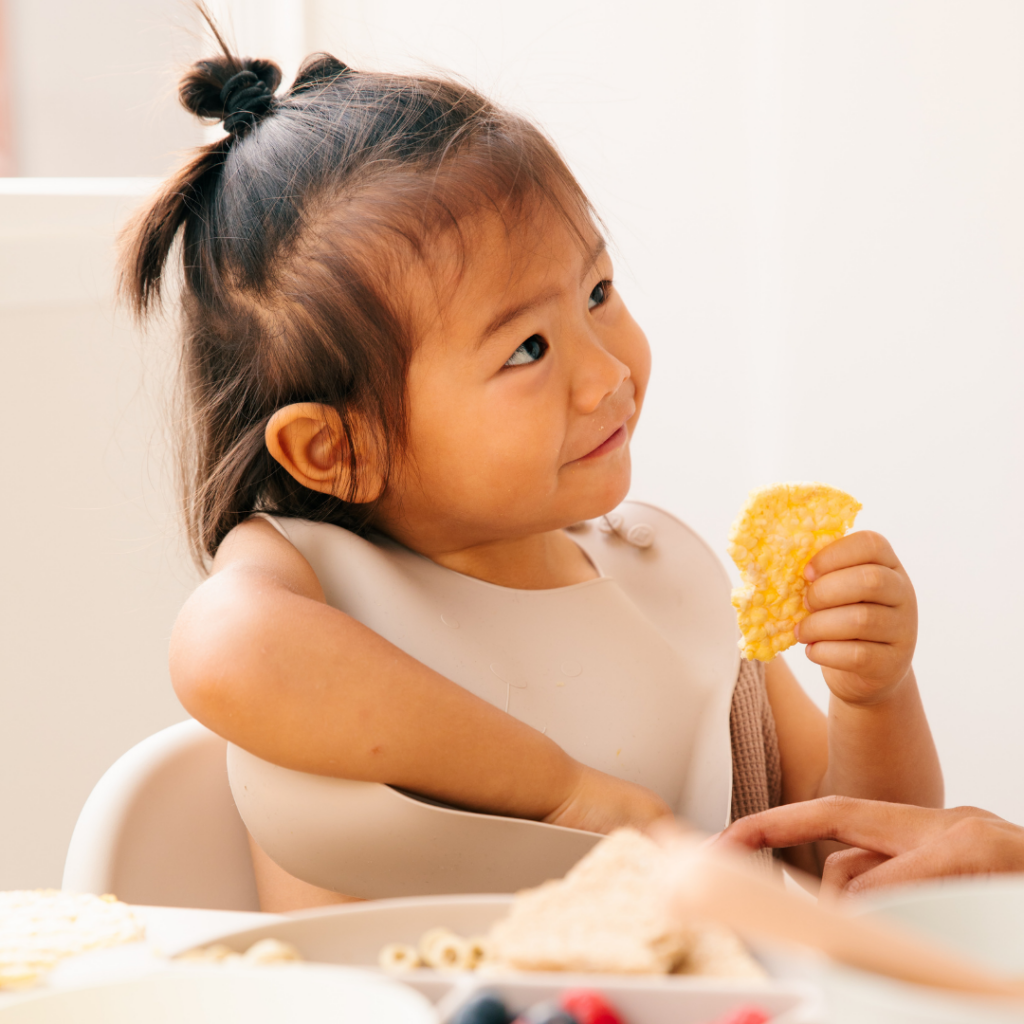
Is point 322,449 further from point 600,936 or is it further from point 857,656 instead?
point 600,936

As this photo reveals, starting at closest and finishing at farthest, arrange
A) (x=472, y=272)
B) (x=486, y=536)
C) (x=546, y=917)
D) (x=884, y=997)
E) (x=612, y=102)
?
(x=884, y=997) → (x=546, y=917) → (x=472, y=272) → (x=486, y=536) → (x=612, y=102)

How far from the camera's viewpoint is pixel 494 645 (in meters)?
0.81

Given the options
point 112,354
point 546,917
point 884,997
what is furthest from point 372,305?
point 112,354

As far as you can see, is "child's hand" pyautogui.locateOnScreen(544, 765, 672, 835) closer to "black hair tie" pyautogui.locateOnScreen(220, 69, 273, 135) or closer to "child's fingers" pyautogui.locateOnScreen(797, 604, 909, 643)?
"child's fingers" pyautogui.locateOnScreen(797, 604, 909, 643)

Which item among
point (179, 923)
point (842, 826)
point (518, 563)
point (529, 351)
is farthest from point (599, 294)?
point (179, 923)

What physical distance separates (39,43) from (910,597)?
1.42 metres

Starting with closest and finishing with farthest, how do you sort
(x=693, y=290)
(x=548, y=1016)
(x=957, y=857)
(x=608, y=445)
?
(x=548, y=1016) → (x=957, y=857) → (x=608, y=445) → (x=693, y=290)

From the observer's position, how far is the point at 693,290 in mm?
1855

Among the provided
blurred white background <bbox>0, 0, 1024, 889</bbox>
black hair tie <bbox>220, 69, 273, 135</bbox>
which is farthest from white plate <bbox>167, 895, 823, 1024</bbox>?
blurred white background <bbox>0, 0, 1024, 889</bbox>

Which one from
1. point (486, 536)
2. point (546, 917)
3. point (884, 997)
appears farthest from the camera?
point (486, 536)

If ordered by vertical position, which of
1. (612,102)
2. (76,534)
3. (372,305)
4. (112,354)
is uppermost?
(612,102)

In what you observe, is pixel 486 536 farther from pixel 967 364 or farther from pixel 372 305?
pixel 967 364

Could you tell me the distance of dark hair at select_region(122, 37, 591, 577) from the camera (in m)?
0.77

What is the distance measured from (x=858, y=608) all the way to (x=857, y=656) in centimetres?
3
